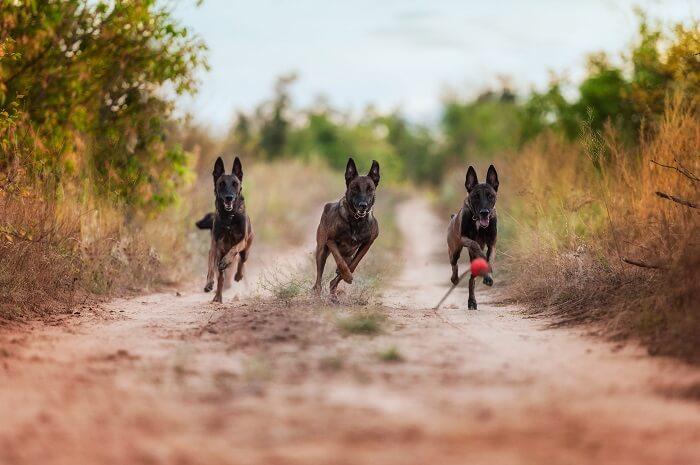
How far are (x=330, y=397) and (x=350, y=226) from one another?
5191mm

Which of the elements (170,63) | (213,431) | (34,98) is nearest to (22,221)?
(34,98)

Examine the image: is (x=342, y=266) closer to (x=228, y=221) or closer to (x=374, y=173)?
(x=374, y=173)

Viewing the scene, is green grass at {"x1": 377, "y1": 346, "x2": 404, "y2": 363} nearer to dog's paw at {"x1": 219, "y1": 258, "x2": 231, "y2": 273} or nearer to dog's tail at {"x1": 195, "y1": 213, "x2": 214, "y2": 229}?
dog's paw at {"x1": 219, "y1": 258, "x2": 231, "y2": 273}

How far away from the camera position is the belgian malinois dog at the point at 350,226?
9.76 meters

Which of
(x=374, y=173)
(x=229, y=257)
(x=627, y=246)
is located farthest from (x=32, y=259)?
(x=627, y=246)

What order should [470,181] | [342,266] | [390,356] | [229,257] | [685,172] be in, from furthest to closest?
[470,181] → [229,257] → [342,266] → [685,172] → [390,356]

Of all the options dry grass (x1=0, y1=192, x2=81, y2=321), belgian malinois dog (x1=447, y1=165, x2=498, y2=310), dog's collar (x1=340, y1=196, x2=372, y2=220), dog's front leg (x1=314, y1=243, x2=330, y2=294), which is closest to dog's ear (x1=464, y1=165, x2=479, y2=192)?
belgian malinois dog (x1=447, y1=165, x2=498, y2=310)

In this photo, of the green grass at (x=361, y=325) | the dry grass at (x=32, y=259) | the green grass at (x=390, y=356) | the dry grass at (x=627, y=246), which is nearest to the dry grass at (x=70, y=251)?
the dry grass at (x=32, y=259)

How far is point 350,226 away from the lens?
32.6ft

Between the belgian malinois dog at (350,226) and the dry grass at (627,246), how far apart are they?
207 centimetres

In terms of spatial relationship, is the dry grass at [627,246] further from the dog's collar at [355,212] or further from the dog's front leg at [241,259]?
the dog's front leg at [241,259]

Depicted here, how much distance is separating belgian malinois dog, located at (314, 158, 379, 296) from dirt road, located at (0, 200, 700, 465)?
2.03 m

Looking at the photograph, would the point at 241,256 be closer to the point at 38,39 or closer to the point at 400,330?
the point at 38,39

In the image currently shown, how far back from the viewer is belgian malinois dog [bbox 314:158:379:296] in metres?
9.76
